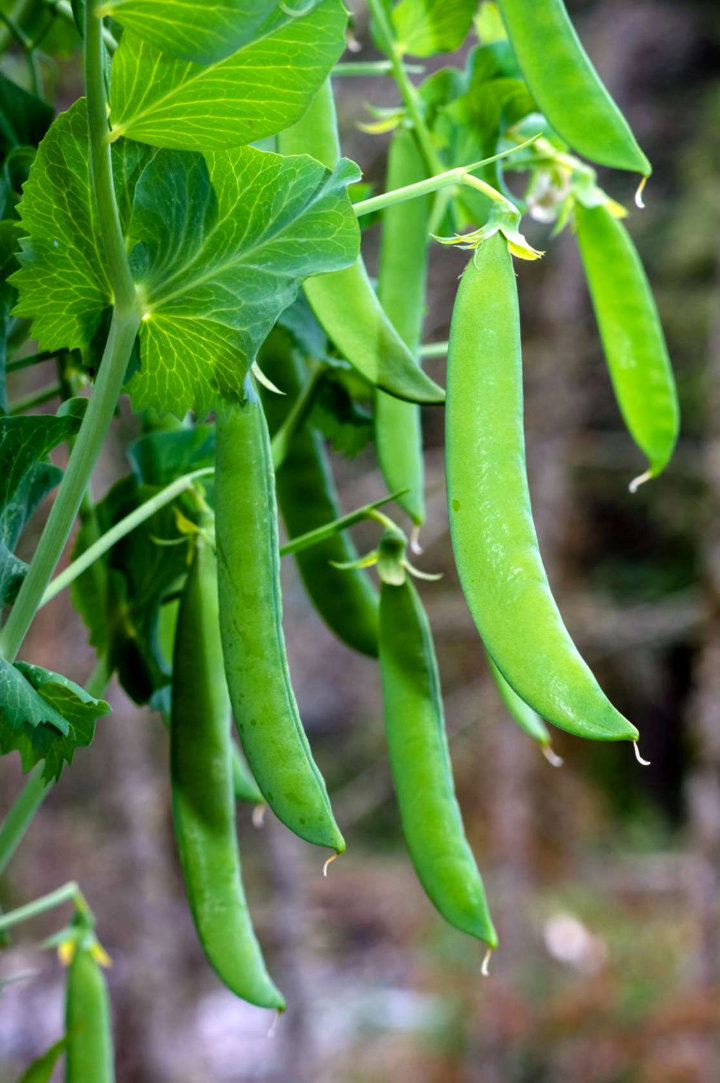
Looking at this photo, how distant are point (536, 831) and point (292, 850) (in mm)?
2108

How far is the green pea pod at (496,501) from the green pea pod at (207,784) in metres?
0.16

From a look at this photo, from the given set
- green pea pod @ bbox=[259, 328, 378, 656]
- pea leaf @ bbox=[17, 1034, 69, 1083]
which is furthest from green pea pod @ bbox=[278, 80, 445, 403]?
pea leaf @ bbox=[17, 1034, 69, 1083]

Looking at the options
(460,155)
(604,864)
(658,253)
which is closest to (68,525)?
(460,155)

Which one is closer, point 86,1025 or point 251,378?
point 251,378

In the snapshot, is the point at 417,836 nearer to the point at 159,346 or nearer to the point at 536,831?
the point at 159,346

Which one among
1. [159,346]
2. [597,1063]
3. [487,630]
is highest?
[159,346]

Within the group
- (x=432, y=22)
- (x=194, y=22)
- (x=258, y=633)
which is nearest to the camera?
(x=194, y=22)

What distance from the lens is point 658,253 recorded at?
16.4ft

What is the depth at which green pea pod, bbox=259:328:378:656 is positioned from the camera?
625 mm

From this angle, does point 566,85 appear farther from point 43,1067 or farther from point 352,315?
point 43,1067

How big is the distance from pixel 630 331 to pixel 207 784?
0.39m

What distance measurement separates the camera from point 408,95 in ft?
1.94

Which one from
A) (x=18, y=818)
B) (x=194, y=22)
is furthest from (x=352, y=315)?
(x=18, y=818)

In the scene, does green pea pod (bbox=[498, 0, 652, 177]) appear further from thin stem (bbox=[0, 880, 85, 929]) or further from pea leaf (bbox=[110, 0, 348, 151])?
thin stem (bbox=[0, 880, 85, 929])
